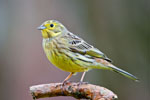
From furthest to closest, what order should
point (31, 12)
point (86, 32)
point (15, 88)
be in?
point (86, 32) → point (31, 12) → point (15, 88)

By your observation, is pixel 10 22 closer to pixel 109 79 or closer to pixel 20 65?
pixel 20 65

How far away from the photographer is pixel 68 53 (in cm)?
537

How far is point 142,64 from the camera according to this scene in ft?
35.4

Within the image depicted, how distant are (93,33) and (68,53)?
607cm

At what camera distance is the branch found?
3861 millimetres

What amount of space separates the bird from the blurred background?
14.2 feet

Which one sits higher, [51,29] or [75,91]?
[51,29]

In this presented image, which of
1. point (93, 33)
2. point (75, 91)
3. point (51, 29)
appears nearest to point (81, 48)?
point (51, 29)

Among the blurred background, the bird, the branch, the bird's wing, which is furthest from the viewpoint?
the blurred background

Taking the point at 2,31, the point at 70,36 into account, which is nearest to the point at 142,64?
the point at 2,31

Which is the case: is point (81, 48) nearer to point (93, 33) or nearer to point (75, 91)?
Result: point (75, 91)

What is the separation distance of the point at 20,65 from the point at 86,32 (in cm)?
240

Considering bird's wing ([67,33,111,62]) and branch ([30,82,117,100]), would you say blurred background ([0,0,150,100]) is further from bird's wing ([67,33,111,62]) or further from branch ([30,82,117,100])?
branch ([30,82,117,100])

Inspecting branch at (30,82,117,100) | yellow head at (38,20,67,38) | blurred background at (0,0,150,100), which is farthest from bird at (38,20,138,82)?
blurred background at (0,0,150,100)
